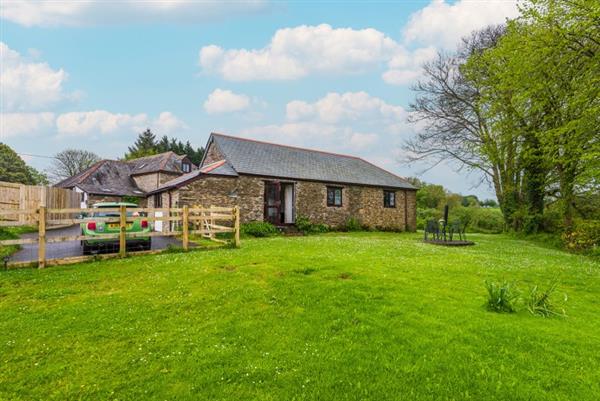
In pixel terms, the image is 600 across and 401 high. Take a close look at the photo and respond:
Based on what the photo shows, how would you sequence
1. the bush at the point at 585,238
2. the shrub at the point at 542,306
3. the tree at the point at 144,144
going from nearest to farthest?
1. the shrub at the point at 542,306
2. the bush at the point at 585,238
3. the tree at the point at 144,144

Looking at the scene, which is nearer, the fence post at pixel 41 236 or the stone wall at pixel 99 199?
the fence post at pixel 41 236

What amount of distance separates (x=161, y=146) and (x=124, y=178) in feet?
69.8

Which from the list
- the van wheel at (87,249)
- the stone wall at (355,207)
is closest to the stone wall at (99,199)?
the stone wall at (355,207)

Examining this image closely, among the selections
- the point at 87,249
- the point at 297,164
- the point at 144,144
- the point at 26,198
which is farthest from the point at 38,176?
the point at 87,249

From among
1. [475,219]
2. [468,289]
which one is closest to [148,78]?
[468,289]

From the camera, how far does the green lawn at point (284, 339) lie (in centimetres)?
329

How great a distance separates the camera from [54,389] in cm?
332

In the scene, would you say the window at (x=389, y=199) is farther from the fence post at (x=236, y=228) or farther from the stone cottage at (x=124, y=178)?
the stone cottage at (x=124, y=178)

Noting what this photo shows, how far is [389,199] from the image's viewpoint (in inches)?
1017

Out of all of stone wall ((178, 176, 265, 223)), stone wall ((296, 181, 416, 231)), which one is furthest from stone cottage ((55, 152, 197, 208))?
stone wall ((296, 181, 416, 231))

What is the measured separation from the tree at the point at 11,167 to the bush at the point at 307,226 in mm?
36226

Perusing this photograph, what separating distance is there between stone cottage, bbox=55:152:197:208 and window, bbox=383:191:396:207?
2401 cm

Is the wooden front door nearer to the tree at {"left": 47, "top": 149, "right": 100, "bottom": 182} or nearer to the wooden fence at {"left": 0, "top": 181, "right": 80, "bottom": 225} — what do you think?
the wooden fence at {"left": 0, "top": 181, "right": 80, "bottom": 225}

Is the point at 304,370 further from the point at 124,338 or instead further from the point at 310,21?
the point at 310,21
